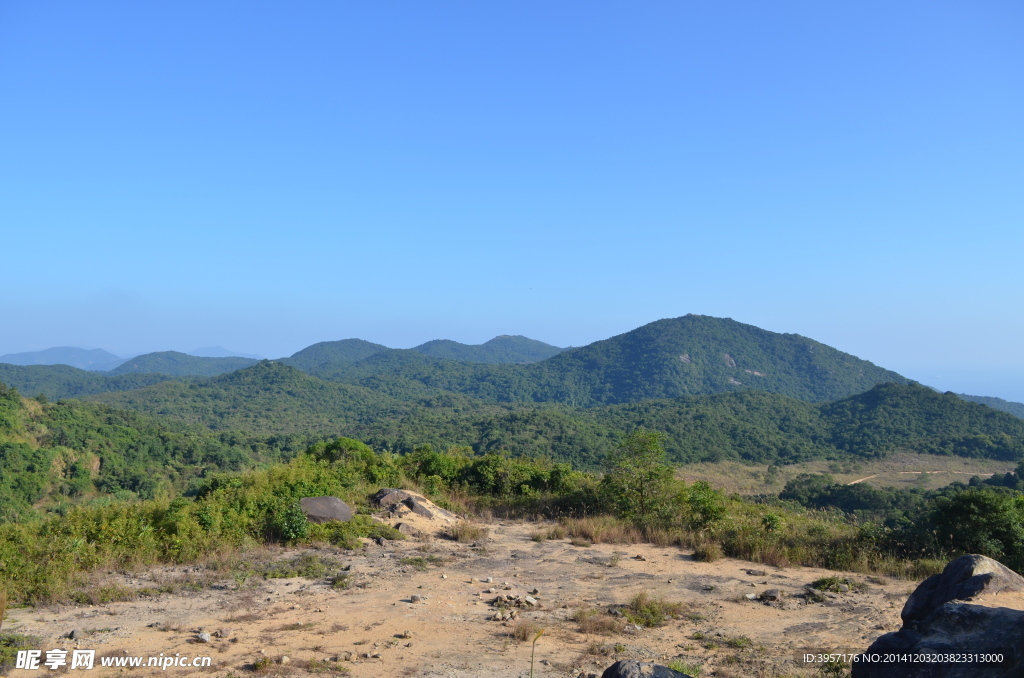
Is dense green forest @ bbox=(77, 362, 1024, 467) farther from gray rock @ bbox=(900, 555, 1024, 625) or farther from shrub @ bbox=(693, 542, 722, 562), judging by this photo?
gray rock @ bbox=(900, 555, 1024, 625)

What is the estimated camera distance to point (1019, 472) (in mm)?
43875

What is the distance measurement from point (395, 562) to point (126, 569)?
4174 millimetres

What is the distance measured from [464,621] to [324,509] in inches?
218

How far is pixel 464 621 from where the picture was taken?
7441mm

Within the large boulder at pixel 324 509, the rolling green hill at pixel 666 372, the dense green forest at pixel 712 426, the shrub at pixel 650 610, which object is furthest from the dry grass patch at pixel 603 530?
the rolling green hill at pixel 666 372

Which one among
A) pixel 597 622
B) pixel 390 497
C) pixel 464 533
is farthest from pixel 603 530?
pixel 597 622

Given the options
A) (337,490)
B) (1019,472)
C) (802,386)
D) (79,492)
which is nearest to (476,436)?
(79,492)

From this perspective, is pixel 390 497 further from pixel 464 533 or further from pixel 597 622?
pixel 597 622

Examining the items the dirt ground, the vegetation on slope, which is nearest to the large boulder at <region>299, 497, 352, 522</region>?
the vegetation on slope

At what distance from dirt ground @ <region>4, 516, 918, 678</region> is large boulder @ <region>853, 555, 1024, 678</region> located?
1863mm

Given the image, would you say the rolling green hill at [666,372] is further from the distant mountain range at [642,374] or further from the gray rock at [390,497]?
the gray rock at [390,497]

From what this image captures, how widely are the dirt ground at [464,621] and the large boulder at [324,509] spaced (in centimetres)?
138

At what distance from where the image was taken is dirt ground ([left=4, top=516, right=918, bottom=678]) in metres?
6.20

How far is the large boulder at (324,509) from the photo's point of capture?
11625 millimetres
